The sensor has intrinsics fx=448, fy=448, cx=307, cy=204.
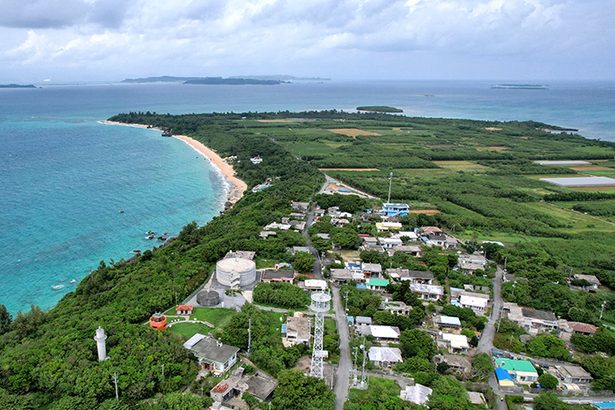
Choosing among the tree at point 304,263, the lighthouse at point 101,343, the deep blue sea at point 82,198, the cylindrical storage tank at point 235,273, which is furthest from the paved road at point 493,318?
the deep blue sea at point 82,198

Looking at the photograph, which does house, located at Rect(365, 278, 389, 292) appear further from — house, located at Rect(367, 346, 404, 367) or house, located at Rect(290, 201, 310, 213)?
house, located at Rect(290, 201, 310, 213)

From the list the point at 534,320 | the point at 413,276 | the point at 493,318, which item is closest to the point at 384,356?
the point at 493,318

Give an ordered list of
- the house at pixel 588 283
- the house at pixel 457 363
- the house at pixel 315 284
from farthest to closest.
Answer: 1. the house at pixel 588 283
2. the house at pixel 315 284
3. the house at pixel 457 363

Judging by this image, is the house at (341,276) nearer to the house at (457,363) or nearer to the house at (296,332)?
the house at (296,332)

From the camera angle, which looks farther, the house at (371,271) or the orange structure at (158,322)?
the house at (371,271)

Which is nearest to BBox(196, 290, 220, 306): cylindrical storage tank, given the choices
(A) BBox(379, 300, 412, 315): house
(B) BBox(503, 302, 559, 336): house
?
(A) BBox(379, 300, 412, 315): house

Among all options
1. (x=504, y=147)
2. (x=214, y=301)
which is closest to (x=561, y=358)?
(x=214, y=301)
